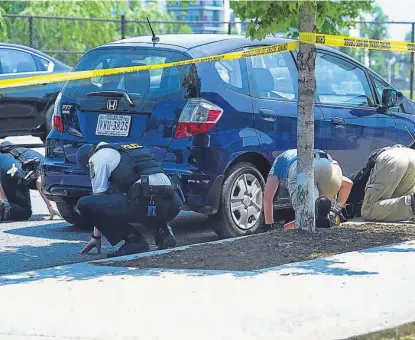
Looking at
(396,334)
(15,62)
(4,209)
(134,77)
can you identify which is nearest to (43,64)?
(15,62)

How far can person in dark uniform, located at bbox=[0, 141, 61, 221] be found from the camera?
10047mm

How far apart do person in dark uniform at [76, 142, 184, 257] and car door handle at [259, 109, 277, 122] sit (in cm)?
133

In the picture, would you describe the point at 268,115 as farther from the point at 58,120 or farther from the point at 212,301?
the point at 212,301

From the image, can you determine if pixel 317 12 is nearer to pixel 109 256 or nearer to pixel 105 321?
pixel 109 256

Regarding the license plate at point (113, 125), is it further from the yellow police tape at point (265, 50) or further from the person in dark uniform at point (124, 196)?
the person in dark uniform at point (124, 196)

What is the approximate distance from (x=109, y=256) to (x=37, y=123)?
8.86 meters

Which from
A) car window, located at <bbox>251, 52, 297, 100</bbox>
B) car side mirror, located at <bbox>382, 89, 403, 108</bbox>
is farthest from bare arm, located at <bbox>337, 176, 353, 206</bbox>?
car side mirror, located at <bbox>382, 89, 403, 108</bbox>

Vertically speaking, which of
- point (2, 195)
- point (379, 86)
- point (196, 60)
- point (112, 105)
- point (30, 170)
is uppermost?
point (196, 60)

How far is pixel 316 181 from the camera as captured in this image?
8883 millimetres

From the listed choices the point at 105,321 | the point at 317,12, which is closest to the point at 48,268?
the point at 105,321

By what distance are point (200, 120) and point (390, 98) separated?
2579mm

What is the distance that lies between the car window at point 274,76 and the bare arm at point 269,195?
2.98ft

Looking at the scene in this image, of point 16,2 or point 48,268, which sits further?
point 16,2

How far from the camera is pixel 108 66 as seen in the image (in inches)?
368
